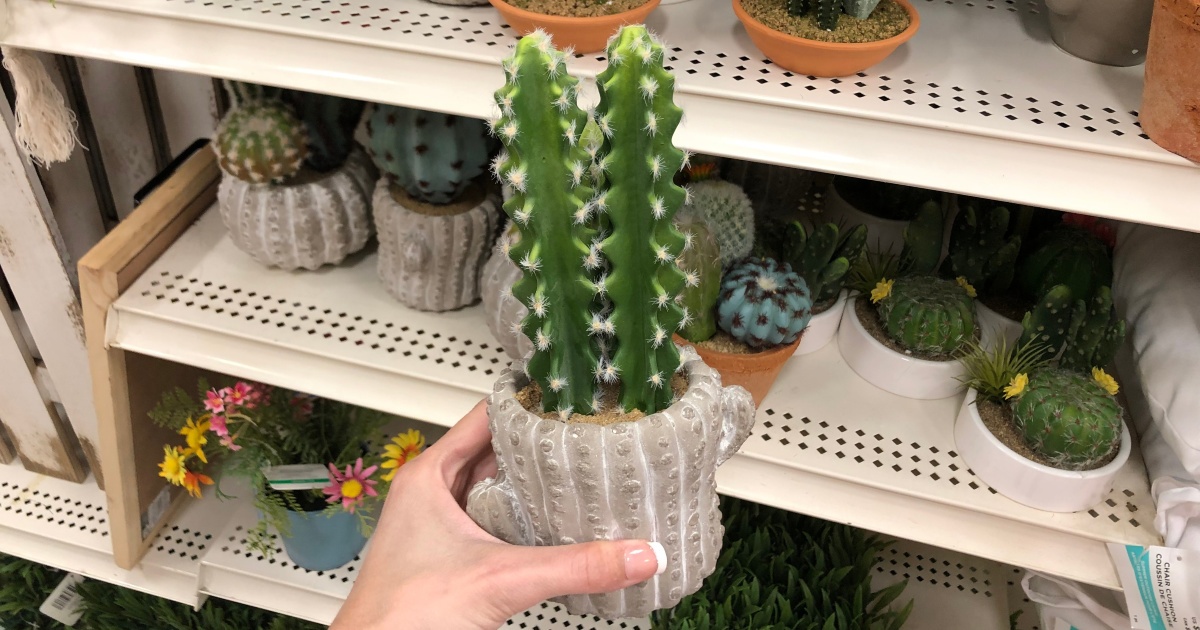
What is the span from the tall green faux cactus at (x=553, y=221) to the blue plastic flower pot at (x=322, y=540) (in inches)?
27.1

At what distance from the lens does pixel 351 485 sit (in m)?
0.99

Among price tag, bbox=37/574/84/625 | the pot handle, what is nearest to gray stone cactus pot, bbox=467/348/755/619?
the pot handle

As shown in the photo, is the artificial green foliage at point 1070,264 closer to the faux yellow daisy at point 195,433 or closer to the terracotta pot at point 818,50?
the terracotta pot at point 818,50

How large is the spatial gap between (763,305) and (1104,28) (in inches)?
13.9

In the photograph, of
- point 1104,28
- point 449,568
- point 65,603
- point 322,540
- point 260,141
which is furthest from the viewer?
point 65,603

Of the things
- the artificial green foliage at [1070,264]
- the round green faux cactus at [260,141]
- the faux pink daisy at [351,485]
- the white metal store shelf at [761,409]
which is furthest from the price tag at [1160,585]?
the round green faux cactus at [260,141]

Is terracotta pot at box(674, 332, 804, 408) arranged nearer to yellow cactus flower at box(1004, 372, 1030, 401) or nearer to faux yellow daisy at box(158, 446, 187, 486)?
yellow cactus flower at box(1004, 372, 1030, 401)

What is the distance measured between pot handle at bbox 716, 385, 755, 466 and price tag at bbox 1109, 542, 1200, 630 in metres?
0.43

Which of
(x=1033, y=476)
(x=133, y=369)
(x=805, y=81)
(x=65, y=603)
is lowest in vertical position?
(x=65, y=603)

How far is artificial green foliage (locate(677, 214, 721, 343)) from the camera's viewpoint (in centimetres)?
72

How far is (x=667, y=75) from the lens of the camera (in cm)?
40

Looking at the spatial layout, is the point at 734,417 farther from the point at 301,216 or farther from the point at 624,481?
the point at 301,216

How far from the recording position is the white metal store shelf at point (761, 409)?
761mm

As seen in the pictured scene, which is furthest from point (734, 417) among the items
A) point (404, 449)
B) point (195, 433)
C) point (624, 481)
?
point (195, 433)
